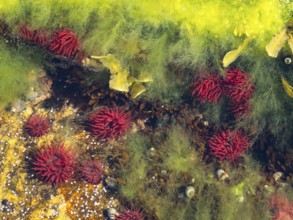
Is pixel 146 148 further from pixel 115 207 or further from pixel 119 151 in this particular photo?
pixel 115 207

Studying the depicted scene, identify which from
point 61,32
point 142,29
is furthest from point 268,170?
point 61,32

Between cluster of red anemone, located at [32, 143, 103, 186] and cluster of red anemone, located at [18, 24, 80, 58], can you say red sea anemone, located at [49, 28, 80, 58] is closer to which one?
cluster of red anemone, located at [18, 24, 80, 58]

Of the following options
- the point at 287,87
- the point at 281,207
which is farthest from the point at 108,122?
the point at 281,207

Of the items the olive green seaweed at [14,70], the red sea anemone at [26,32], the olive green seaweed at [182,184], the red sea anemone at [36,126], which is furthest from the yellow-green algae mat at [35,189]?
the red sea anemone at [26,32]

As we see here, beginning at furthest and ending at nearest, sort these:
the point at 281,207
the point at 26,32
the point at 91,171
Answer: the point at 281,207, the point at 91,171, the point at 26,32

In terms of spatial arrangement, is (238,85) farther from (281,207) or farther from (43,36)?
(43,36)
